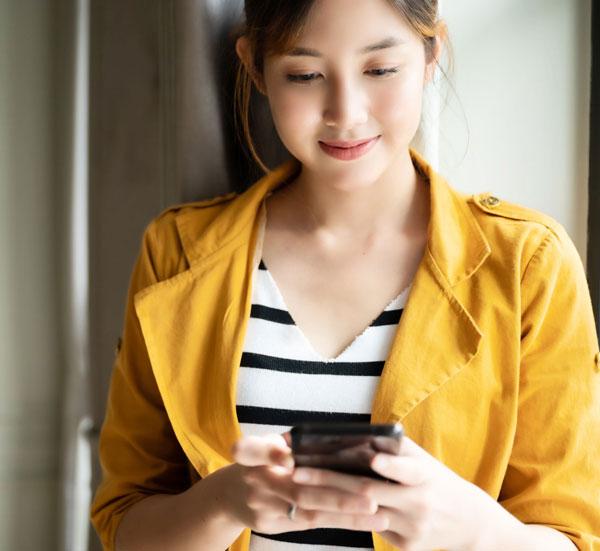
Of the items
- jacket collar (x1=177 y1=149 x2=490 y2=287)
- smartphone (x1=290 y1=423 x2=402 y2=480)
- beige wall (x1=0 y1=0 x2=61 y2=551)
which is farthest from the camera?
beige wall (x1=0 y1=0 x2=61 y2=551)

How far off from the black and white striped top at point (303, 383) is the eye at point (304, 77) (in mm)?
320

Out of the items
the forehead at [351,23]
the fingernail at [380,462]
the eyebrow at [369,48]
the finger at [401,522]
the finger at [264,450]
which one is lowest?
the finger at [401,522]

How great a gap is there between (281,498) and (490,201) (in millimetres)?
555

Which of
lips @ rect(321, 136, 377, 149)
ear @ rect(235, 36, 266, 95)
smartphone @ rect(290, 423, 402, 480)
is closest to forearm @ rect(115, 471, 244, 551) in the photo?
smartphone @ rect(290, 423, 402, 480)

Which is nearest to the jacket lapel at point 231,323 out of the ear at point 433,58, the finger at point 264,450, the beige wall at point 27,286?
the ear at point 433,58

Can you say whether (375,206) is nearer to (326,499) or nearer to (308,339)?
(308,339)

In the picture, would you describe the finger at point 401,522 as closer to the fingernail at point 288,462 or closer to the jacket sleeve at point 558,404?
the fingernail at point 288,462

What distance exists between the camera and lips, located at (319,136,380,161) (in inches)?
48.4

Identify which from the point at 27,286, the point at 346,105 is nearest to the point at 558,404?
the point at 346,105

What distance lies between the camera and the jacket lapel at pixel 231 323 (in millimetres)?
1220

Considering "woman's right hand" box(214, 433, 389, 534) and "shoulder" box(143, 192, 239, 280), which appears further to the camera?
"shoulder" box(143, 192, 239, 280)

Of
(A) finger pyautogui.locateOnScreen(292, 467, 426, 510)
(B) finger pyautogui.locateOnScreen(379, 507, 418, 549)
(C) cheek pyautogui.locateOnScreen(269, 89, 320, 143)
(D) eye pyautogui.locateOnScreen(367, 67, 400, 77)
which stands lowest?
(B) finger pyautogui.locateOnScreen(379, 507, 418, 549)

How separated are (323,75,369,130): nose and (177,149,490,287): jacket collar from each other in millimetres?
195

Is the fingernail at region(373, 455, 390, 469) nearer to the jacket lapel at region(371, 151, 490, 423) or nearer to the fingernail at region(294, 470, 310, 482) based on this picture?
the fingernail at region(294, 470, 310, 482)
